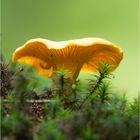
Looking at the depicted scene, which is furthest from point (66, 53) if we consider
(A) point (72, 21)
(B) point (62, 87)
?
(A) point (72, 21)

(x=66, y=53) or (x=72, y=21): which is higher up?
(x=72, y=21)

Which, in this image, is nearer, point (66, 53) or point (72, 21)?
point (66, 53)

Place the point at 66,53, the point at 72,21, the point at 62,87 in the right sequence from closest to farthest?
the point at 62,87 → the point at 66,53 → the point at 72,21

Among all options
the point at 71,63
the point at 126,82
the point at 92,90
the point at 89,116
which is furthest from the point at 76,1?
the point at 89,116

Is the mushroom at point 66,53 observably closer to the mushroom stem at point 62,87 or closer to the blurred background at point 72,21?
the mushroom stem at point 62,87

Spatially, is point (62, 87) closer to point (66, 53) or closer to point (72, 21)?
point (66, 53)

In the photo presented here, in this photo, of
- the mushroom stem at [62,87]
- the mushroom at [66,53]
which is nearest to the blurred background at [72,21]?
the mushroom at [66,53]
